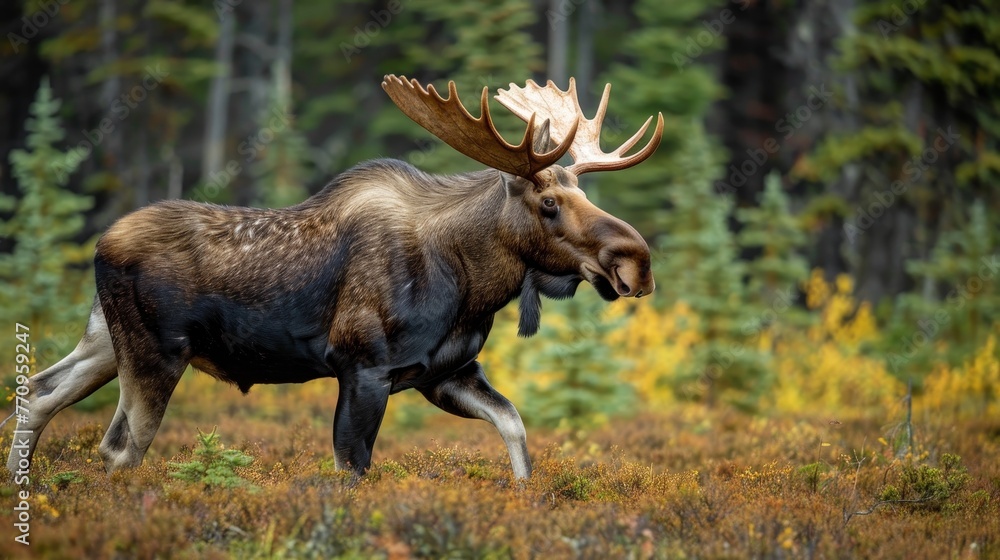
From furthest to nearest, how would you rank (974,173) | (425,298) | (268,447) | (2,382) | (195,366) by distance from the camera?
(974,173), (2,382), (268,447), (195,366), (425,298)

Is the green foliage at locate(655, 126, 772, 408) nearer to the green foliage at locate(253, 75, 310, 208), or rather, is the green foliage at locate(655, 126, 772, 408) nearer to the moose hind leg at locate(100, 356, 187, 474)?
the moose hind leg at locate(100, 356, 187, 474)

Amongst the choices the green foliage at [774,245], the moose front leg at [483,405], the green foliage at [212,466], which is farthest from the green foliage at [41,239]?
the green foliage at [774,245]

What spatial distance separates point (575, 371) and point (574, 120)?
18.6ft

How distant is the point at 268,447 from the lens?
8656 millimetres

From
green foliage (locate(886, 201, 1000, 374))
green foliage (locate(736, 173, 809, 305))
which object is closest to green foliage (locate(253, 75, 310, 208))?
green foliage (locate(736, 173, 809, 305))

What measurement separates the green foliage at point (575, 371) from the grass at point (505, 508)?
3.27m

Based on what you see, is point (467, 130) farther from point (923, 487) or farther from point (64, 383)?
point (923, 487)

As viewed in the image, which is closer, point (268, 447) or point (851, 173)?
point (268, 447)

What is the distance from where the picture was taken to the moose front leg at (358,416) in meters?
6.51

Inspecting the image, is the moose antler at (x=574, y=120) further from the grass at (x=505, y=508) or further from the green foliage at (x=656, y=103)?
the green foliage at (x=656, y=103)

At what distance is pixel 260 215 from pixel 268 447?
2314 mm

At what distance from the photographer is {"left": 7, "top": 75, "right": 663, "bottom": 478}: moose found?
6.55 m

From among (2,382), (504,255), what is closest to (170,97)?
(2,382)

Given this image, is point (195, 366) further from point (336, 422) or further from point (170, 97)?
point (170, 97)
